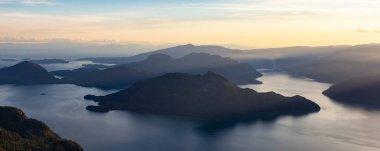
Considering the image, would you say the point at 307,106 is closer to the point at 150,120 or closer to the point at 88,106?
the point at 150,120

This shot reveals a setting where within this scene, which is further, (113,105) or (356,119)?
(113,105)

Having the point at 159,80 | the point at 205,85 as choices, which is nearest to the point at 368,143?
the point at 205,85

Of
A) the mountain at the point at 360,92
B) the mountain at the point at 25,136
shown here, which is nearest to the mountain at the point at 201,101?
the mountain at the point at 360,92

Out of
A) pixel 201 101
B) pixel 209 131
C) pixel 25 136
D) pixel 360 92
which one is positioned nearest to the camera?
pixel 25 136

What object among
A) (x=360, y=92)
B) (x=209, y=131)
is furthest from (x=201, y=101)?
(x=360, y=92)

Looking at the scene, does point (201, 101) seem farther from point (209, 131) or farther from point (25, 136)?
point (25, 136)

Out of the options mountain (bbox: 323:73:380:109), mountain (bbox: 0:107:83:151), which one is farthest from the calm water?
mountain (bbox: 323:73:380:109)
